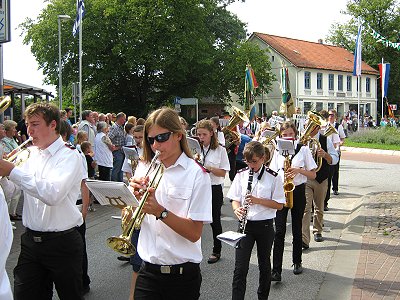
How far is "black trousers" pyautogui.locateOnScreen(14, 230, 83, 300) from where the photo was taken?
3684mm

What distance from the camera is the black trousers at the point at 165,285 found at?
3.14m

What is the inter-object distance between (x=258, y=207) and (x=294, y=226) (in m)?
1.45

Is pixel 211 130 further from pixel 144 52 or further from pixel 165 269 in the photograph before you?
pixel 144 52

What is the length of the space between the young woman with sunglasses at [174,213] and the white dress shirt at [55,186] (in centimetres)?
77

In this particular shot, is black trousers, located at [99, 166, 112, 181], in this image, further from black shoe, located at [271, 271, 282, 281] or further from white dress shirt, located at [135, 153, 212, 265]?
white dress shirt, located at [135, 153, 212, 265]

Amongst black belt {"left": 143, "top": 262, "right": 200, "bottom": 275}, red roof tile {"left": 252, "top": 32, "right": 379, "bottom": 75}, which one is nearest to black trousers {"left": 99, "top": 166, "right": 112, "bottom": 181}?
black belt {"left": 143, "top": 262, "right": 200, "bottom": 275}

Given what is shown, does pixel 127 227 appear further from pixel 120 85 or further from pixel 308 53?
pixel 308 53

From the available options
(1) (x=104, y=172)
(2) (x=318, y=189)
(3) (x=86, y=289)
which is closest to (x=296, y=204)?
(2) (x=318, y=189)

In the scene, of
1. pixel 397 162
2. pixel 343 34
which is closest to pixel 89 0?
pixel 397 162

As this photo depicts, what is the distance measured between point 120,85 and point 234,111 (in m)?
31.9

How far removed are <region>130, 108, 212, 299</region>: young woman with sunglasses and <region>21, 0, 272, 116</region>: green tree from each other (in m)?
32.4

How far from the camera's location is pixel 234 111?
9.97m

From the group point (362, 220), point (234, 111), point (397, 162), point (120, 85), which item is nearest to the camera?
point (362, 220)

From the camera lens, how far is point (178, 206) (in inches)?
123
